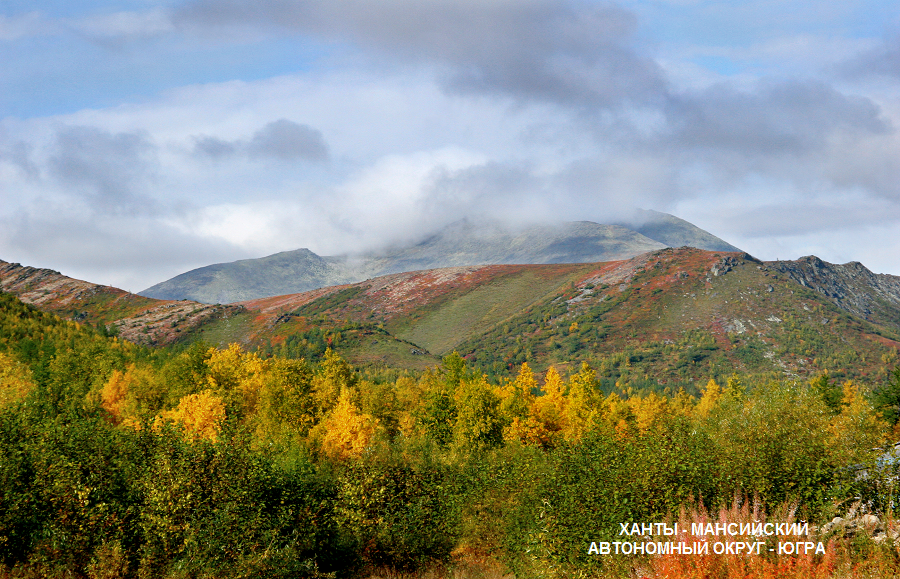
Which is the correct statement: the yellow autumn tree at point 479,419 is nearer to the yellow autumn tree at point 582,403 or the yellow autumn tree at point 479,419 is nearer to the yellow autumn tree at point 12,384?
the yellow autumn tree at point 582,403

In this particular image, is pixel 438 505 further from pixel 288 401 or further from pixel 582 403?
pixel 582 403

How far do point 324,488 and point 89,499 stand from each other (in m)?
13.4

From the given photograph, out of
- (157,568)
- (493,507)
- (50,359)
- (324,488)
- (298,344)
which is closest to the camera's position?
(157,568)

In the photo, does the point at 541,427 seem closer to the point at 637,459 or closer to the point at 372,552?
the point at 372,552

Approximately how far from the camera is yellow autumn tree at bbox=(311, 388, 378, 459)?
190ft

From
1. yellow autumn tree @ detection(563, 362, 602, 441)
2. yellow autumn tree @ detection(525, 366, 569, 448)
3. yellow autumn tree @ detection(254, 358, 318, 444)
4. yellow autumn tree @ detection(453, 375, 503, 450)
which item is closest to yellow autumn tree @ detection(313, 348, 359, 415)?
yellow autumn tree @ detection(254, 358, 318, 444)

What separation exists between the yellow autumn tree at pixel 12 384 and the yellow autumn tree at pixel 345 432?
2485 cm

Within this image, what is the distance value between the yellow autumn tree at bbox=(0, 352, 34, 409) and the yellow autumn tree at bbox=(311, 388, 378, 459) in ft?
81.5

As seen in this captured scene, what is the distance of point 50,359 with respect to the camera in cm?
10306

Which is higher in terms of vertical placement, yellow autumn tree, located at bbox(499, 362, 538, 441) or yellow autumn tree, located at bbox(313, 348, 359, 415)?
yellow autumn tree, located at bbox(313, 348, 359, 415)

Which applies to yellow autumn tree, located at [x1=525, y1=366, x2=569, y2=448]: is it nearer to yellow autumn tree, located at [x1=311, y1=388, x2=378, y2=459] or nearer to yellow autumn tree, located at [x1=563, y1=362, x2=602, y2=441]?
yellow autumn tree, located at [x1=563, y1=362, x2=602, y2=441]

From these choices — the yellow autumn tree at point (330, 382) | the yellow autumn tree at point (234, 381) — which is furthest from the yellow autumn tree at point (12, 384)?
the yellow autumn tree at point (330, 382)

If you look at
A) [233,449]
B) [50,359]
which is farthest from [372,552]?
[50,359]

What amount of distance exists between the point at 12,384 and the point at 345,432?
39095 mm
